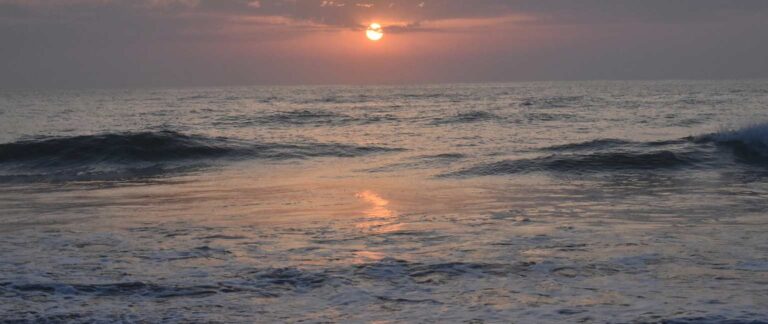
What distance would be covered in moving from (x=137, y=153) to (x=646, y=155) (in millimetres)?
14057

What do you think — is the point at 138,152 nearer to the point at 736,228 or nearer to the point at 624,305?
the point at 736,228

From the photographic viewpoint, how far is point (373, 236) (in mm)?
8859

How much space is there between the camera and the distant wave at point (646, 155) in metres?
17.5

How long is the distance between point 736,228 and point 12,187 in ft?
44.9

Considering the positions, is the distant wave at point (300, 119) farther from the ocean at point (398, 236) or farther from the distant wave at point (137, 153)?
the ocean at point (398, 236)

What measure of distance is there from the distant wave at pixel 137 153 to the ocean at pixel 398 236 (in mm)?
222

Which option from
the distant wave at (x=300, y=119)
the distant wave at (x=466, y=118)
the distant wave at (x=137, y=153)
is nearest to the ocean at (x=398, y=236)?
the distant wave at (x=137, y=153)

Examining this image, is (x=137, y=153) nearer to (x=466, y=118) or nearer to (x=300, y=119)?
(x=300, y=119)

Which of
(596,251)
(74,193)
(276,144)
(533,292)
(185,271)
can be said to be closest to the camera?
(533,292)

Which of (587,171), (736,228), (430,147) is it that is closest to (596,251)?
(736,228)

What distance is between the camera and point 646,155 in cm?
1914

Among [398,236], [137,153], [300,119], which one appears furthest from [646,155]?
[300,119]

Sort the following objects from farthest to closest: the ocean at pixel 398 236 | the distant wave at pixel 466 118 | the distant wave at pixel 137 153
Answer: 1. the distant wave at pixel 466 118
2. the distant wave at pixel 137 153
3. the ocean at pixel 398 236

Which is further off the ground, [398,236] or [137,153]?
[398,236]
